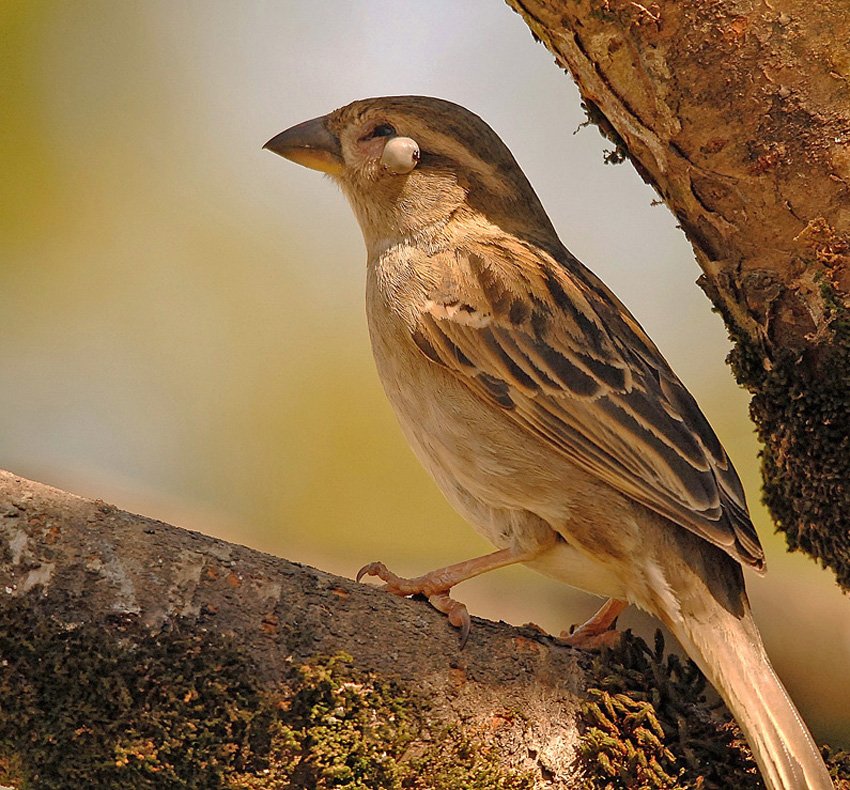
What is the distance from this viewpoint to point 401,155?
3.73 m

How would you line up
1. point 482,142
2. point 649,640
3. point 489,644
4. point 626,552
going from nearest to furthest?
point 489,644 → point 626,552 → point 482,142 → point 649,640

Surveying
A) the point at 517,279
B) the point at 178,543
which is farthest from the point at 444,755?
the point at 517,279

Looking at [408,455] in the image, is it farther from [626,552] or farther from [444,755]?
[444,755]

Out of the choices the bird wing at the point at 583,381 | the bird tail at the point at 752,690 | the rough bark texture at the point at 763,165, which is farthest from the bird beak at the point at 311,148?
the bird tail at the point at 752,690

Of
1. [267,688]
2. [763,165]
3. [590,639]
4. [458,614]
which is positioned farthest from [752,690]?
[763,165]

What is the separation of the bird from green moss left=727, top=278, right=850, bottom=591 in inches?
7.3

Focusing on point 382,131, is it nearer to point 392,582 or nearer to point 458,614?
point 392,582

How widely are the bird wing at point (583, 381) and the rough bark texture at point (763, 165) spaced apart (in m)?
0.27

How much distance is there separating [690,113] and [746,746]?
1740 mm

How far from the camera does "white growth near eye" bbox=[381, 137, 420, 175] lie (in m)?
3.73

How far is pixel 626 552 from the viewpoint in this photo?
119 inches

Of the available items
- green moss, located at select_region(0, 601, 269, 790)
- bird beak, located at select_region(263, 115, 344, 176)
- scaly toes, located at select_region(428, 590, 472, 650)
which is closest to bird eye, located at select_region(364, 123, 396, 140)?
bird beak, located at select_region(263, 115, 344, 176)

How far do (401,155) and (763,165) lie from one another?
138cm

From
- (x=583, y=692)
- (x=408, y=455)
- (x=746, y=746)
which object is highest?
(x=408, y=455)
